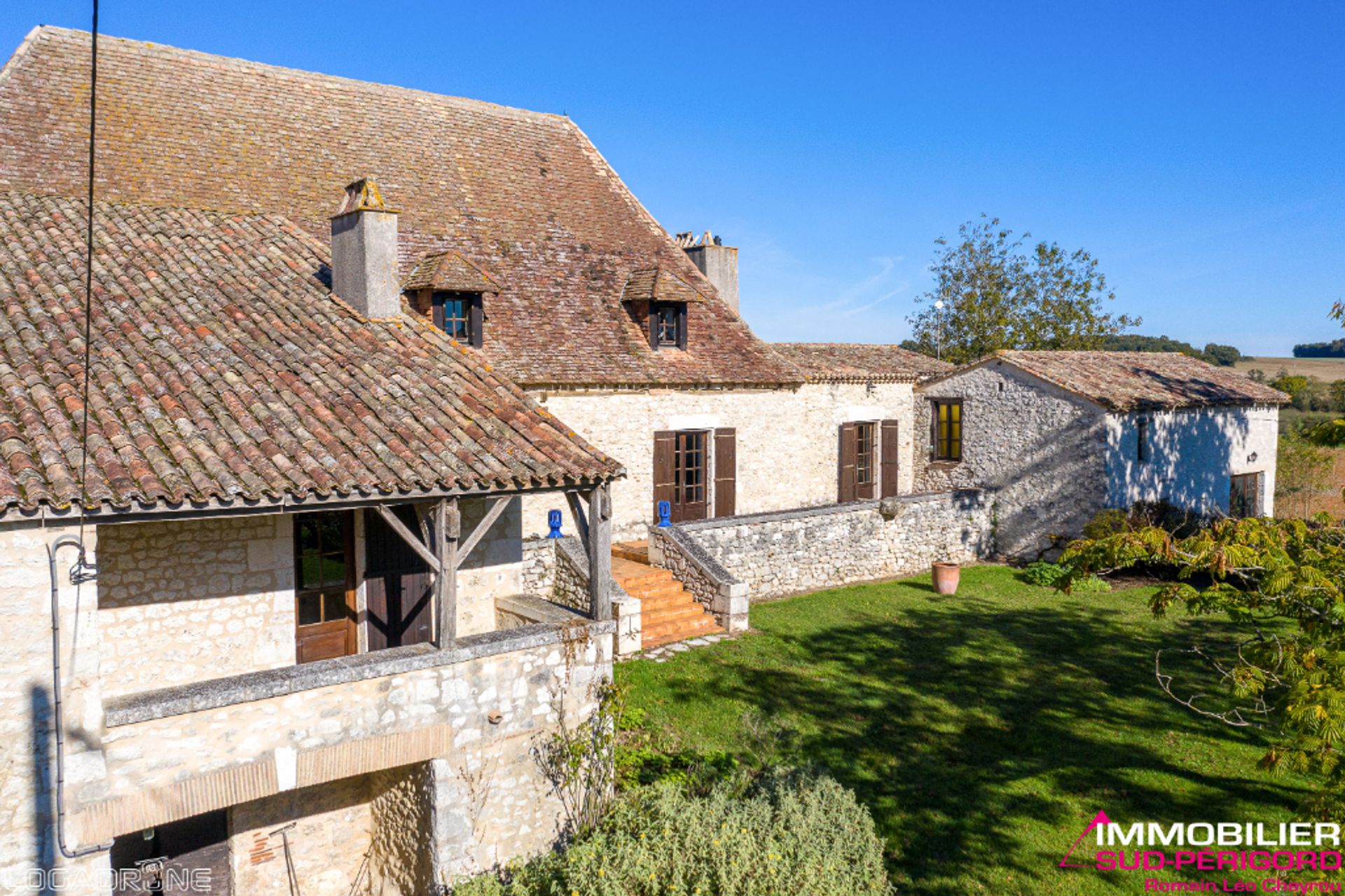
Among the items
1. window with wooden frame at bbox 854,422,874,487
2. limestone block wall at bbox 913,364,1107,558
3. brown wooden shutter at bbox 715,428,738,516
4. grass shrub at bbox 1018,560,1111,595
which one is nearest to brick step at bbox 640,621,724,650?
brown wooden shutter at bbox 715,428,738,516

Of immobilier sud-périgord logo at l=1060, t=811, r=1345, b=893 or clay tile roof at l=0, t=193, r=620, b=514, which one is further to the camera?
immobilier sud-périgord logo at l=1060, t=811, r=1345, b=893

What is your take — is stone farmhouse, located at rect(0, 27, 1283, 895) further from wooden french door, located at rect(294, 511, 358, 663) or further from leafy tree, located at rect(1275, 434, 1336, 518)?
leafy tree, located at rect(1275, 434, 1336, 518)

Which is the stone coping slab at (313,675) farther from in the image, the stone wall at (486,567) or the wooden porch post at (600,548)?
the stone wall at (486,567)

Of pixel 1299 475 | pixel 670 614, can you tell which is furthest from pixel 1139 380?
pixel 670 614

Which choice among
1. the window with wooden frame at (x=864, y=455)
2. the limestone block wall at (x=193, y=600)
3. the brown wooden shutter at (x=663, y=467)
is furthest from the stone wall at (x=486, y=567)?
the window with wooden frame at (x=864, y=455)

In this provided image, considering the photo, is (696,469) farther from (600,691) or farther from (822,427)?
(600,691)

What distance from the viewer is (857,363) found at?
20.3m

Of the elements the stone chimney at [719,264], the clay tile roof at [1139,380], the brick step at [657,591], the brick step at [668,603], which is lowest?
the brick step at [668,603]

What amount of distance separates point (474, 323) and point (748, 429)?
234 inches

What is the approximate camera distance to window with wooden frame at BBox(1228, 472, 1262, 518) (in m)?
21.6

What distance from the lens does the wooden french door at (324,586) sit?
27.2ft

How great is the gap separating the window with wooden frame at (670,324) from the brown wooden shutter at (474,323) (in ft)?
11.8

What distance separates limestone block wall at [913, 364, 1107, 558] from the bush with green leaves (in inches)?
510

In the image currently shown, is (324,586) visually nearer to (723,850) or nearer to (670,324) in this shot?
(723,850)
